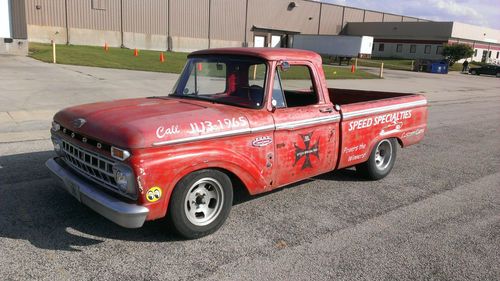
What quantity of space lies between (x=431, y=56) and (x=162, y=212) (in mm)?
65011

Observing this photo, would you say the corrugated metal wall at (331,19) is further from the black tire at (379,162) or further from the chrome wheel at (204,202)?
the chrome wheel at (204,202)

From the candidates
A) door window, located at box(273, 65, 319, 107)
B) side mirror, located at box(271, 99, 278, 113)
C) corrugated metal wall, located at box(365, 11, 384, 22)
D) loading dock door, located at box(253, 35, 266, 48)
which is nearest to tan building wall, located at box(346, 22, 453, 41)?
corrugated metal wall, located at box(365, 11, 384, 22)

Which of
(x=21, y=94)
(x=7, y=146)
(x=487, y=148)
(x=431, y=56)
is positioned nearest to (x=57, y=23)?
(x=21, y=94)

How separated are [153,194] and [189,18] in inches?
1927

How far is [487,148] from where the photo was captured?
8.84 meters

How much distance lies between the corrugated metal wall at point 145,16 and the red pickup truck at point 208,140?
43317 mm

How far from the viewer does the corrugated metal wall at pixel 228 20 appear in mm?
52031

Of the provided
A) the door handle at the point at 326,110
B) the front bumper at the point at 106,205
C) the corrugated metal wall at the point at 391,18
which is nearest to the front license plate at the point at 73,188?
the front bumper at the point at 106,205

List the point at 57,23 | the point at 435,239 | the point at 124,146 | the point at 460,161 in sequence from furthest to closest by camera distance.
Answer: the point at 57,23
the point at 460,161
the point at 435,239
the point at 124,146

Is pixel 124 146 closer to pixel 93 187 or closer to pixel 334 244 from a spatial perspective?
pixel 93 187

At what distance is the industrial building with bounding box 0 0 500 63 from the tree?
4832 millimetres

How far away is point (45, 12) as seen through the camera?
1550 inches

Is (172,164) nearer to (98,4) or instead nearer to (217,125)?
(217,125)

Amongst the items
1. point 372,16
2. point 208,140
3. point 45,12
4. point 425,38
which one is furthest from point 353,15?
point 208,140
